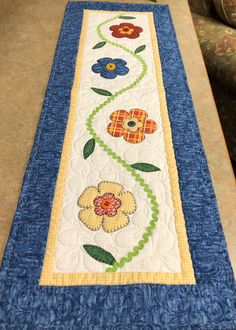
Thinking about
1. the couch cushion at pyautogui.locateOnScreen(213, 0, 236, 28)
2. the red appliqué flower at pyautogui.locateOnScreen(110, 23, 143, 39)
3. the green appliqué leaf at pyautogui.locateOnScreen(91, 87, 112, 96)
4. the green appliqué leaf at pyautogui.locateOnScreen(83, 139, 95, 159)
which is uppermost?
the couch cushion at pyautogui.locateOnScreen(213, 0, 236, 28)

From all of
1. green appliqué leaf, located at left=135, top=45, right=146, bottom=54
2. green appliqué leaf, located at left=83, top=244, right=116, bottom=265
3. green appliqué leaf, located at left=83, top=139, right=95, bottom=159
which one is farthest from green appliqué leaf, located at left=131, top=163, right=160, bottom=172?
green appliqué leaf, located at left=135, top=45, right=146, bottom=54

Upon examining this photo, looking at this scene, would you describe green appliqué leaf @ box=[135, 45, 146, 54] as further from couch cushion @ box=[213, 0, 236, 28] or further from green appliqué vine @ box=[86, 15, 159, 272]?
couch cushion @ box=[213, 0, 236, 28]

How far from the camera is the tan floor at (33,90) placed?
2.55ft

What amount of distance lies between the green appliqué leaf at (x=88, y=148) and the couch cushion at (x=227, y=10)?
999 mm

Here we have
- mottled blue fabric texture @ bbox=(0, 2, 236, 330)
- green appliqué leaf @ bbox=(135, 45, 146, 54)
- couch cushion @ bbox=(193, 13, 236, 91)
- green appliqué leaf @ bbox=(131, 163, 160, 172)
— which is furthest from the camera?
couch cushion @ bbox=(193, 13, 236, 91)

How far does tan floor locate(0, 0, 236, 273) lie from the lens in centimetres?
78

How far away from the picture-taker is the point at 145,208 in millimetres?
736

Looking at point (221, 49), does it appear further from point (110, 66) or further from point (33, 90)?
point (33, 90)

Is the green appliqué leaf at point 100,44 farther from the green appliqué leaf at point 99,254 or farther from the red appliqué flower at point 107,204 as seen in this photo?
the green appliqué leaf at point 99,254

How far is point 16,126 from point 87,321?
0.56 meters

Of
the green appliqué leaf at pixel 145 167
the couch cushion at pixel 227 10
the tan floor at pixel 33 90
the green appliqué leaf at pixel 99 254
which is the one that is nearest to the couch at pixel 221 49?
the couch cushion at pixel 227 10

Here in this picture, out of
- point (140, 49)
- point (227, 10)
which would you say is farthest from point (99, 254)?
point (227, 10)

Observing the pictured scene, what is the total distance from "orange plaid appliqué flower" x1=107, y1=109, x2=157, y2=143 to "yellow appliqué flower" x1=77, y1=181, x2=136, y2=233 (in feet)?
0.55

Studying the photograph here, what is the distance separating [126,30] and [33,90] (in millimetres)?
455
